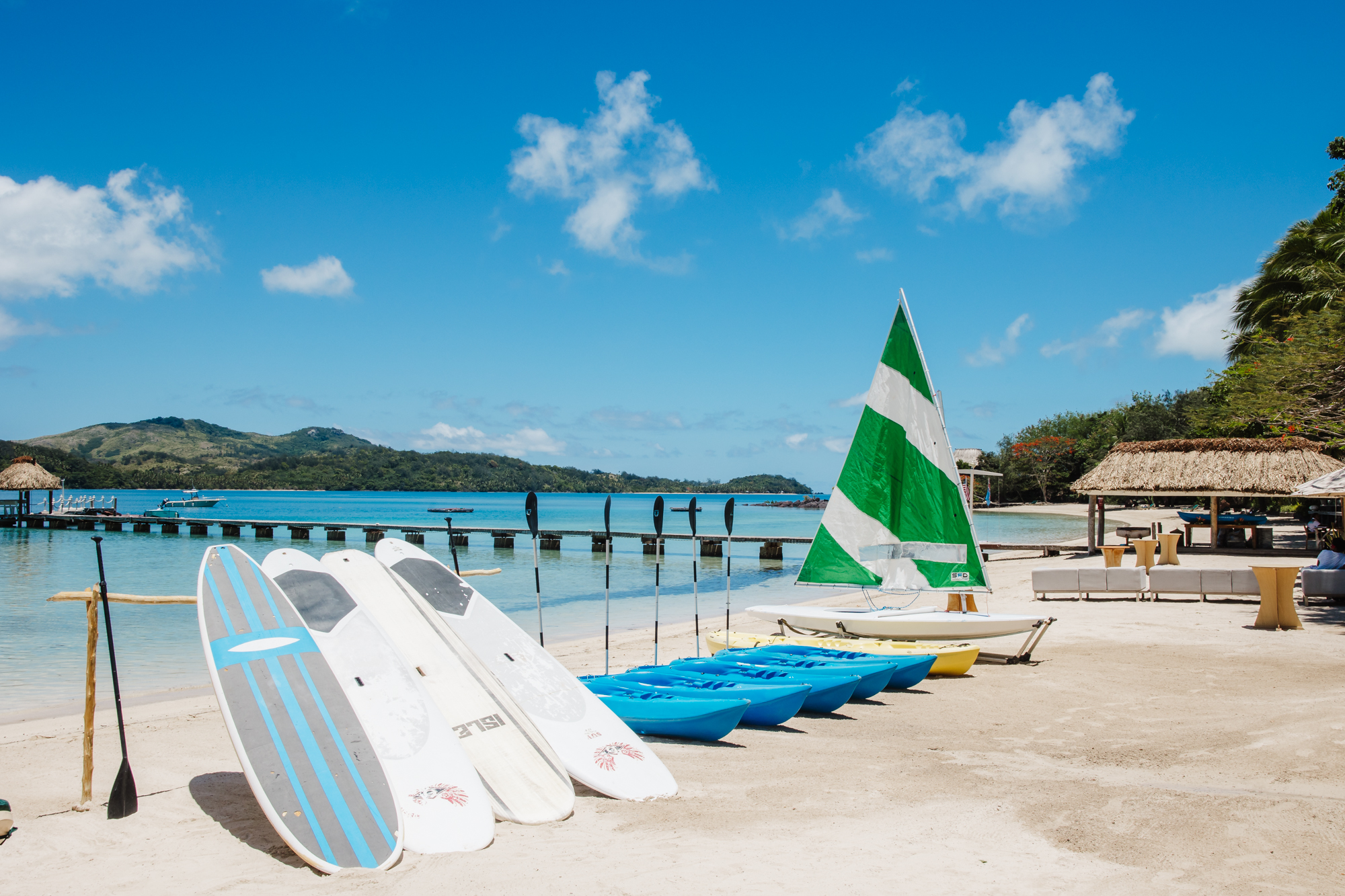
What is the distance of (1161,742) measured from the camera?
5.46 meters

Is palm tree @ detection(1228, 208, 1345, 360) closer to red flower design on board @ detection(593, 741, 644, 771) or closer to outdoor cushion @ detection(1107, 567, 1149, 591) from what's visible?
outdoor cushion @ detection(1107, 567, 1149, 591)

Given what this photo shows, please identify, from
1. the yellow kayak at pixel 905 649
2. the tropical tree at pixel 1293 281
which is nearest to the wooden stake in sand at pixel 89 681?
the yellow kayak at pixel 905 649

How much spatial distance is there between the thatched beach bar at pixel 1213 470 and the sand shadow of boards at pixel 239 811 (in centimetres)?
2039

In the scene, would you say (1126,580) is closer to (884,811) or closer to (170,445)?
(884,811)

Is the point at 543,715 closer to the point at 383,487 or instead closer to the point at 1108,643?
the point at 1108,643

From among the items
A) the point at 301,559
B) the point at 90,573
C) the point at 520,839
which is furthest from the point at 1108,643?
the point at 90,573

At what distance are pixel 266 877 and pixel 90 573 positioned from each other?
25.6m

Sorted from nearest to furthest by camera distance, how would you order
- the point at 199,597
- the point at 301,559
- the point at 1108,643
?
the point at 199,597
the point at 301,559
the point at 1108,643

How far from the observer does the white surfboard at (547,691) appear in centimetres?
445

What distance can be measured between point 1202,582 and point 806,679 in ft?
31.1

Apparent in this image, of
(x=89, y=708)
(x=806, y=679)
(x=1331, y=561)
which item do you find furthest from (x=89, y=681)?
(x=1331, y=561)

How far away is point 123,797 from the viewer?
13.8 ft

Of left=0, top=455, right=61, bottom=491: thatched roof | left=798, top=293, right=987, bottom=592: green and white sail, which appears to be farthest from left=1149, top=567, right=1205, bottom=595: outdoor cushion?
left=0, top=455, right=61, bottom=491: thatched roof

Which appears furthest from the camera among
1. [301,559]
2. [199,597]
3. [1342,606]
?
[1342,606]
